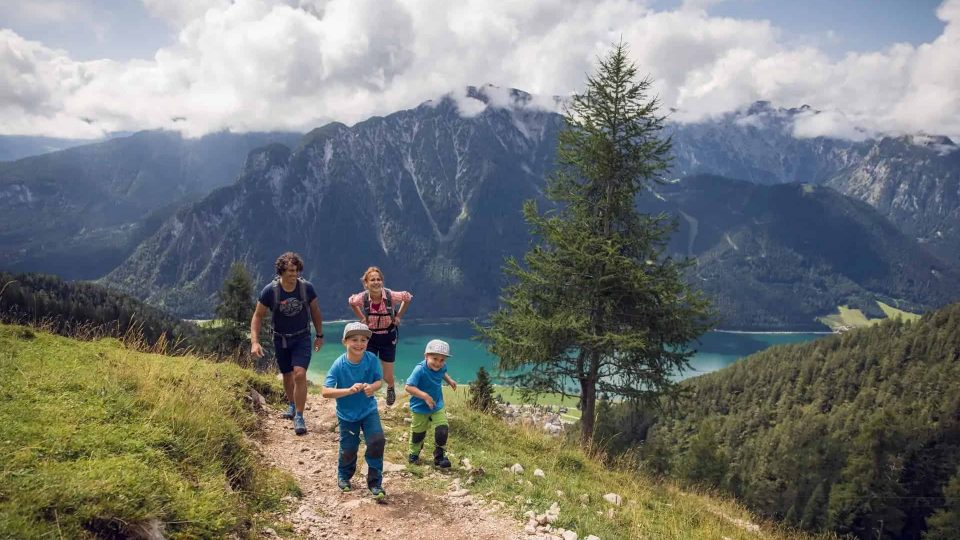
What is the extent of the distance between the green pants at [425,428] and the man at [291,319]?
223cm

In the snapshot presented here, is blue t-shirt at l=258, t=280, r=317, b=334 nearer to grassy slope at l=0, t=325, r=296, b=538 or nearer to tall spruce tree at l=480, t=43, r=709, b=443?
grassy slope at l=0, t=325, r=296, b=538

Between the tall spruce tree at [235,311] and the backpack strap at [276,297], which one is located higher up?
the backpack strap at [276,297]

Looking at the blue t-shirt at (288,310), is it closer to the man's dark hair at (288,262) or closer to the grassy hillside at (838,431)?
the man's dark hair at (288,262)

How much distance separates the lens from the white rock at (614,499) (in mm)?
8484

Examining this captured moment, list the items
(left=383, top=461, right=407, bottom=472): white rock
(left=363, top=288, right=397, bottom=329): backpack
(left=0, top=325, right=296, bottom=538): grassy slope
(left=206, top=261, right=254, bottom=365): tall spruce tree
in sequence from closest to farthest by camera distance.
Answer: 1. (left=0, top=325, right=296, bottom=538): grassy slope
2. (left=383, top=461, right=407, bottom=472): white rock
3. (left=363, top=288, right=397, bottom=329): backpack
4. (left=206, top=261, right=254, bottom=365): tall spruce tree

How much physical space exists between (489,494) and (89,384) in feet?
18.6

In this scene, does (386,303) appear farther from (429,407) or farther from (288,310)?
(429,407)

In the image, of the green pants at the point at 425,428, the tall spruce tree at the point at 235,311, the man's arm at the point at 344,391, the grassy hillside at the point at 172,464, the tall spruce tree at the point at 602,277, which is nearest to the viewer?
the grassy hillside at the point at 172,464

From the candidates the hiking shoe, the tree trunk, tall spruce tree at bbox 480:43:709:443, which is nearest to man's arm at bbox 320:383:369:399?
the hiking shoe

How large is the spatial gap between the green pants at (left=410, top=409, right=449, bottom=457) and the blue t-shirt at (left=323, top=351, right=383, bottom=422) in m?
1.48

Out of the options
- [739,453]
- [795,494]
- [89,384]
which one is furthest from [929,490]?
[89,384]

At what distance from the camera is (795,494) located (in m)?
61.2

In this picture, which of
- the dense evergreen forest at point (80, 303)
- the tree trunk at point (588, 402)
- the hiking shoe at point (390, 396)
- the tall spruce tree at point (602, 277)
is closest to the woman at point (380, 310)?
the hiking shoe at point (390, 396)

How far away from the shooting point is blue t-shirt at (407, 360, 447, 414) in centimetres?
844
